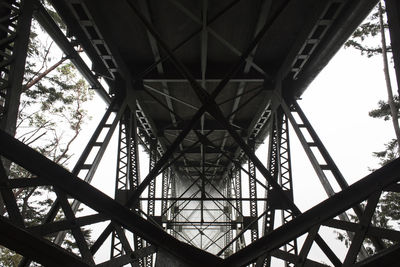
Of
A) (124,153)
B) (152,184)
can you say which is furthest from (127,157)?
(152,184)

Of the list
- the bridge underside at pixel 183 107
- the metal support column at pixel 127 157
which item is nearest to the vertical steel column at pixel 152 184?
the bridge underside at pixel 183 107

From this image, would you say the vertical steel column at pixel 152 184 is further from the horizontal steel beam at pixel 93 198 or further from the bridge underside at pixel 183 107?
the horizontal steel beam at pixel 93 198

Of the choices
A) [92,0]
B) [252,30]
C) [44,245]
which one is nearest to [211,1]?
[252,30]

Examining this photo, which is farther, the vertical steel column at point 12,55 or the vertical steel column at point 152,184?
the vertical steel column at point 152,184

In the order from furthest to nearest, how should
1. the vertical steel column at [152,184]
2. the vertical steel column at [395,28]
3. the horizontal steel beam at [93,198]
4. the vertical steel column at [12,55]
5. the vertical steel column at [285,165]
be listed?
the vertical steel column at [152,184]
the vertical steel column at [285,165]
the vertical steel column at [12,55]
the vertical steel column at [395,28]
the horizontal steel beam at [93,198]

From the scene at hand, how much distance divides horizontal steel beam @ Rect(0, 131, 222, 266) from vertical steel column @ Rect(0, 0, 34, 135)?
3.71 ft

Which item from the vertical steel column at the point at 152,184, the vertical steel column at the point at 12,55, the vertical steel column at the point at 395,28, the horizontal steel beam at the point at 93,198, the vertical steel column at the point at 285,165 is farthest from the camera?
the vertical steel column at the point at 152,184

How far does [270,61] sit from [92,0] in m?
4.66

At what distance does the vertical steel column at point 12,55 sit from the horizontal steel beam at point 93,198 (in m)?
1.13

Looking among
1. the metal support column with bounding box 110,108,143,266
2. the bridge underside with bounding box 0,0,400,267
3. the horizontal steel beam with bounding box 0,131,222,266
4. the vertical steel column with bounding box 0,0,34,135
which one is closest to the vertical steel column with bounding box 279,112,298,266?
the bridge underside with bounding box 0,0,400,267

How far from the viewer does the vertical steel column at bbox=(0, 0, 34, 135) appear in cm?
318

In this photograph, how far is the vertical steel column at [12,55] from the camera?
3.18 metres

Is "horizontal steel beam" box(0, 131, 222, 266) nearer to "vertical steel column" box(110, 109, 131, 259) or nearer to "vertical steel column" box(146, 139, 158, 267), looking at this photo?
"vertical steel column" box(110, 109, 131, 259)

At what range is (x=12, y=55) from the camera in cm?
339
